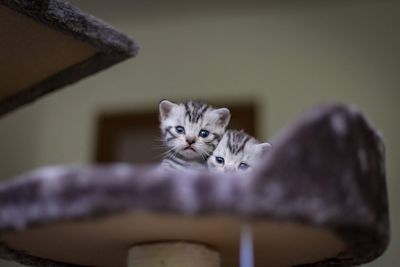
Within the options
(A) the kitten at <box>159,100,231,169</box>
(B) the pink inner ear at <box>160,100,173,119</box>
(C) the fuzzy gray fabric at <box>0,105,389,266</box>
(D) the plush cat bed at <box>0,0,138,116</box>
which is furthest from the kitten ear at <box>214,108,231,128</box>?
(C) the fuzzy gray fabric at <box>0,105,389,266</box>

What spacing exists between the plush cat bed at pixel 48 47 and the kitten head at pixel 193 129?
0.18 meters

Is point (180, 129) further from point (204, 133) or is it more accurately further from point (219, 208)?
point (219, 208)

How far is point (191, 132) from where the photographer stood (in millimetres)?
1071

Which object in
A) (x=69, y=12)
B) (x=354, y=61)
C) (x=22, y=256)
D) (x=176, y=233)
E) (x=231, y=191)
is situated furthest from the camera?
(x=354, y=61)

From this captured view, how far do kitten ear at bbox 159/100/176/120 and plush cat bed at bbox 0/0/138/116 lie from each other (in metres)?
0.13

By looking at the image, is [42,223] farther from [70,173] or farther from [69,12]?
[69,12]

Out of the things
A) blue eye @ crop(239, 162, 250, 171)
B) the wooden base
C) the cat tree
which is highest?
blue eye @ crop(239, 162, 250, 171)

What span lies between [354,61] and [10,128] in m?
1.60

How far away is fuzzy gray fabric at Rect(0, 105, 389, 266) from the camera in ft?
1.96

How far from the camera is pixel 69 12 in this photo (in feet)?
3.37

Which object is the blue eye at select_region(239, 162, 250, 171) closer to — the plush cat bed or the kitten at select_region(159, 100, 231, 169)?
the kitten at select_region(159, 100, 231, 169)

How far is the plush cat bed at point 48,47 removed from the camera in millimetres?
1005

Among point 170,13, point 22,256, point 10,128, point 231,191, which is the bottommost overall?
point 22,256

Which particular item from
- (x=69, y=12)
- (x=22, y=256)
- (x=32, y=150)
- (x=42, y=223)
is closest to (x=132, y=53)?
(x=69, y=12)
